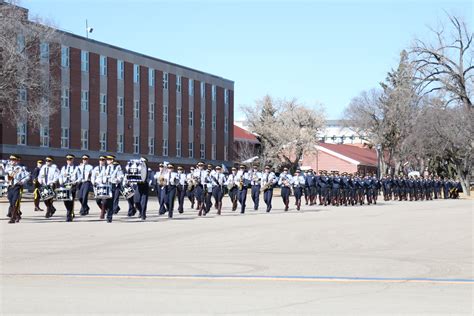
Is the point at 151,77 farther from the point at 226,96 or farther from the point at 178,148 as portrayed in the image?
the point at 226,96

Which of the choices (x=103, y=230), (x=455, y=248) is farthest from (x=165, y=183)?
(x=455, y=248)

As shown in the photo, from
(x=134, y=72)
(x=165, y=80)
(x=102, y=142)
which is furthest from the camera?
(x=165, y=80)

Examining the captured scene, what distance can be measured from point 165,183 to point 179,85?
50399 mm

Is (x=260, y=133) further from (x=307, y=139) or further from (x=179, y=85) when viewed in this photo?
(x=179, y=85)

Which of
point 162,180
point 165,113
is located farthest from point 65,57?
point 162,180

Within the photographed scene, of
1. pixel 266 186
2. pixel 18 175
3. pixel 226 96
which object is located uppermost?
pixel 226 96

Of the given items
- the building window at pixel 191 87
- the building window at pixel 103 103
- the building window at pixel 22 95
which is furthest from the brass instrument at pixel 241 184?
the building window at pixel 191 87

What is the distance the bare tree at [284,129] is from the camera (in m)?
89.9

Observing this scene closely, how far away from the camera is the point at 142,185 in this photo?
25016 mm

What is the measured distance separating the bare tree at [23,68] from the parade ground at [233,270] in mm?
24364

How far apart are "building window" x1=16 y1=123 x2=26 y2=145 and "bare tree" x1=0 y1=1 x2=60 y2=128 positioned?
15.0 feet

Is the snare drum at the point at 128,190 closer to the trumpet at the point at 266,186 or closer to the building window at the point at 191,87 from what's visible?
the trumpet at the point at 266,186

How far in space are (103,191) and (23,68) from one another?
24211 millimetres

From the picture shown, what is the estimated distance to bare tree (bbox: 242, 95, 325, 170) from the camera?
89875 millimetres
